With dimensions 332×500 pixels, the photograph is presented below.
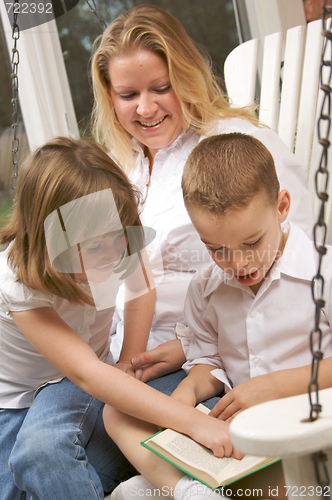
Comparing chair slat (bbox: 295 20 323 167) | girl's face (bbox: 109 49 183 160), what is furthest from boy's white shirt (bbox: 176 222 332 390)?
chair slat (bbox: 295 20 323 167)

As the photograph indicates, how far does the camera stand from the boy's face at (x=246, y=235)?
0.64 metres

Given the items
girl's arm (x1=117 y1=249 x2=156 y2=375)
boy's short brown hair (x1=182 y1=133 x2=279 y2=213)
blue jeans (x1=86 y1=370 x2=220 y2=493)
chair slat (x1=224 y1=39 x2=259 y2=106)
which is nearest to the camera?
boy's short brown hair (x1=182 y1=133 x2=279 y2=213)

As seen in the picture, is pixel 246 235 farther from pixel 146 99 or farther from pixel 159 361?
pixel 146 99

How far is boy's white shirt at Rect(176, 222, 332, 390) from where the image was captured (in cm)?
71

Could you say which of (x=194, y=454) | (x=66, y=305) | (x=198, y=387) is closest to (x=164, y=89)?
(x=66, y=305)

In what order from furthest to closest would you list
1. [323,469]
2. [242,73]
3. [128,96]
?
[242,73]
[128,96]
[323,469]

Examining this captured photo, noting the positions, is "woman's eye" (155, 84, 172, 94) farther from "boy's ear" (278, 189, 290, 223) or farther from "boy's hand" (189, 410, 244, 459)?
"boy's hand" (189, 410, 244, 459)

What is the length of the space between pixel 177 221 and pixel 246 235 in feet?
0.97

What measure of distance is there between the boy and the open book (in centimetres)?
5

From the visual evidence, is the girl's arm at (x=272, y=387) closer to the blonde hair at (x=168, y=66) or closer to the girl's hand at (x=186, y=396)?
the girl's hand at (x=186, y=396)

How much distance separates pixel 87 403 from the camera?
82 cm

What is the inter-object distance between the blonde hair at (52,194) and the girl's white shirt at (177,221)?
6.3 inches

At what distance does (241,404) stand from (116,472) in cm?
29

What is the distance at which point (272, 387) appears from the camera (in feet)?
2.18
